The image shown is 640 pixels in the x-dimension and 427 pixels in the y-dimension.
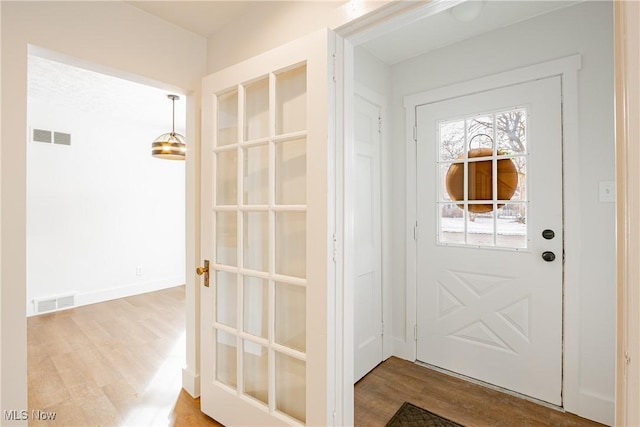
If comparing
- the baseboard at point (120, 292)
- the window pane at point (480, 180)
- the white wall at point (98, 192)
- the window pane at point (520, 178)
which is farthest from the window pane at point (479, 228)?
the baseboard at point (120, 292)

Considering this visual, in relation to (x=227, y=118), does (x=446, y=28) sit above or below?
above

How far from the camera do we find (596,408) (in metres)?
1.81

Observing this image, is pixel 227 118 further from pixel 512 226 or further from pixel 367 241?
pixel 512 226

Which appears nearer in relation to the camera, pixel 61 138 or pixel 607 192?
pixel 607 192

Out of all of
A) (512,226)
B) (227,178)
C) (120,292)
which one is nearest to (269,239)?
(227,178)

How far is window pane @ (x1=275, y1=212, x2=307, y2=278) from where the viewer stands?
1.50 meters

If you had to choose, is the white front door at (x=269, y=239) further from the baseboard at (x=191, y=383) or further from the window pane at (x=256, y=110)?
the baseboard at (x=191, y=383)

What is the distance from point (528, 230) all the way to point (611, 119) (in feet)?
2.52

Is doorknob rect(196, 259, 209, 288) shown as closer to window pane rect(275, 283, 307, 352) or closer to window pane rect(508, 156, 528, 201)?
window pane rect(275, 283, 307, 352)

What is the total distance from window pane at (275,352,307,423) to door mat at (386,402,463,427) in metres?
0.66

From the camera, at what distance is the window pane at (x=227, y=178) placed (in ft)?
5.85

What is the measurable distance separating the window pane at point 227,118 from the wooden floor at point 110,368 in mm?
1687

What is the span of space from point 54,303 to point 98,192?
148 centimetres

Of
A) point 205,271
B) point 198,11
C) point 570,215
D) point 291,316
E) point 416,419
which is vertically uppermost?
point 198,11
